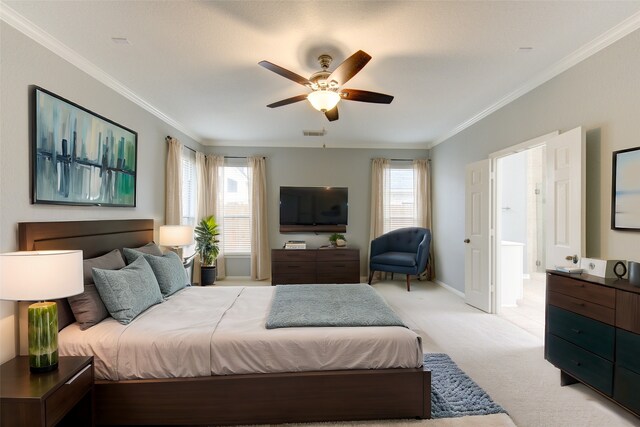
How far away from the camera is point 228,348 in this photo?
6.65 feet

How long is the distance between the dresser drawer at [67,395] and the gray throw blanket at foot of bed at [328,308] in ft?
3.52

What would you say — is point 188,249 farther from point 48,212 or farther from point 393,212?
point 393,212

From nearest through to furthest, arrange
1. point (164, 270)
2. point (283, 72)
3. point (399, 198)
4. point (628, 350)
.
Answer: point (628, 350), point (283, 72), point (164, 270), point (399, 198)

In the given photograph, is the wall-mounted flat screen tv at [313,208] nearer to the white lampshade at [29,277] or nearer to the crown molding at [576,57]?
the crown molding at [576,57]

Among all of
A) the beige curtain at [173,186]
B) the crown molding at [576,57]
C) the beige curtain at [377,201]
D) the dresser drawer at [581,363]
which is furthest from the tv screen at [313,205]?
the dresser drawer at [581,363]

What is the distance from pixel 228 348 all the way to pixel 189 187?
3909 millimetres

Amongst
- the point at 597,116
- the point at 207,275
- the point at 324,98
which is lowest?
the point at 207,275

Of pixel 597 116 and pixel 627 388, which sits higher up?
pixel 597 116

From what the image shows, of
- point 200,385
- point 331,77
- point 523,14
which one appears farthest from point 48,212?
point 523,14

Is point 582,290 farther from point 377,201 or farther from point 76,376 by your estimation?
point 377,201

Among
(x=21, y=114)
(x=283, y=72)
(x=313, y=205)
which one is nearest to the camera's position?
(x=21, y=114)

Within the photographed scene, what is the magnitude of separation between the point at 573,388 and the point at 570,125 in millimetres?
2239

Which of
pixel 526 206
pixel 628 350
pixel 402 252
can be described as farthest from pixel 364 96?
pixel 526 206

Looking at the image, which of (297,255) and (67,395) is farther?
(297,255)
